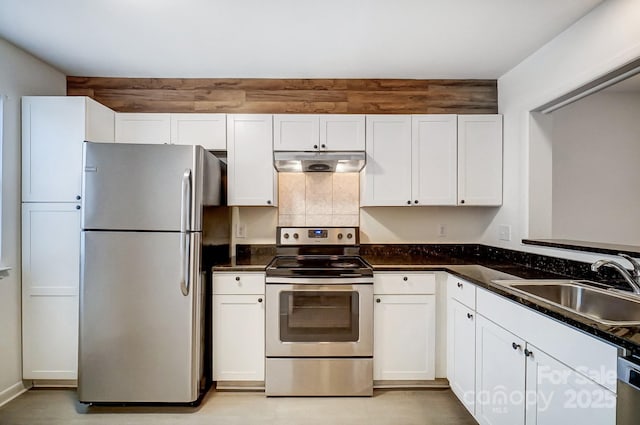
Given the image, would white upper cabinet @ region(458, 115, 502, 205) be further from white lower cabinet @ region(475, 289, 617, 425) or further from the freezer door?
the freezer door

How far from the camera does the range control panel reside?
2.80 m

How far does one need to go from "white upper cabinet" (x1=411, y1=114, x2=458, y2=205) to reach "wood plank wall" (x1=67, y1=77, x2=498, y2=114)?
25 cm

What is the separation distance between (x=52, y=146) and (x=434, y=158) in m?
2.93

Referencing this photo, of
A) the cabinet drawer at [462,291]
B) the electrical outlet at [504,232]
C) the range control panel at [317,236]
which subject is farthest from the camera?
the range control panel at [317,236]

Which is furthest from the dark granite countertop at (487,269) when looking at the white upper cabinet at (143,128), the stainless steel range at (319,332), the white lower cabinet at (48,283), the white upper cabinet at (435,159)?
the white upper cabinet at (143,128)

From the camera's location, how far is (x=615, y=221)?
286 centimetres

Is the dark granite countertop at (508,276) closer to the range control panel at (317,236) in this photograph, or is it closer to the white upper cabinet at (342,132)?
the range control panel at (317,236)

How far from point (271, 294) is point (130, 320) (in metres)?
0.93

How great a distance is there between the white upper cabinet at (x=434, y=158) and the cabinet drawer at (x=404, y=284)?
0.66 metres

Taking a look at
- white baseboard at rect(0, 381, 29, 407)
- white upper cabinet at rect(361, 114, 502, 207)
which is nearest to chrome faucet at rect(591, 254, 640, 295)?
white upper cabinet at rect(361, 114, 502, 207)

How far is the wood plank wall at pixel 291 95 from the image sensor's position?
9.27 ft

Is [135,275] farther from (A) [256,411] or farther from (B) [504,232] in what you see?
(B) [504,232]

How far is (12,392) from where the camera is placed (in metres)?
2.28

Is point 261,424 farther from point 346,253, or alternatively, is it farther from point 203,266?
point 346,253
